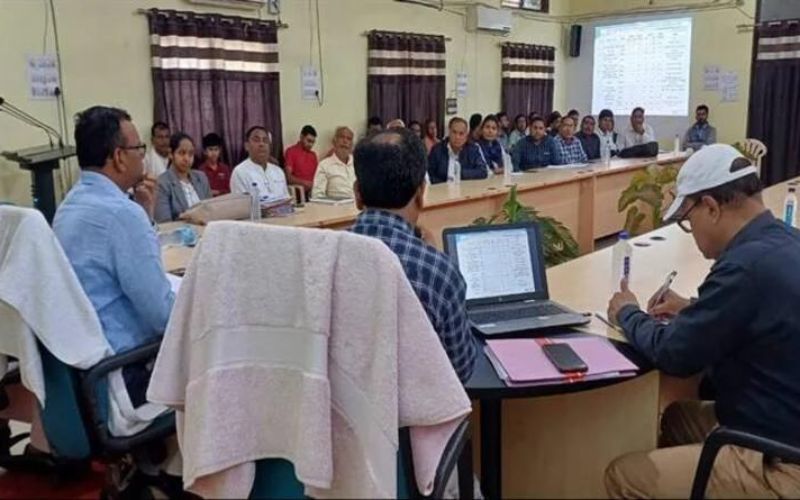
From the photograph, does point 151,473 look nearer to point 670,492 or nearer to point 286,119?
point 670,492

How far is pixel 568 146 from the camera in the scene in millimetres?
7656

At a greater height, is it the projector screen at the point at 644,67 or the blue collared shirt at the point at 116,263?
the projector screen at the point at 644,67

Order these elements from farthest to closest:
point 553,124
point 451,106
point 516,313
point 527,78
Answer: point 527,78, point 553,124, point 451,106, point 516,313

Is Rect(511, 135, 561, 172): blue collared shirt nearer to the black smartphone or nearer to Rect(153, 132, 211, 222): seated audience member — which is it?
Rect(153, 132, 211, 222): seated audience member

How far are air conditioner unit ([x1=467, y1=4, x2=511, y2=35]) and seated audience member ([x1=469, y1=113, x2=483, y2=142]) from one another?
1013mm

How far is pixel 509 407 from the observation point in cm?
193

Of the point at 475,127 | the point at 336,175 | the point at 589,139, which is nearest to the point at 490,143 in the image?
the point at 475,127

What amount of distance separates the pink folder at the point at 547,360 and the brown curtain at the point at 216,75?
4.47m

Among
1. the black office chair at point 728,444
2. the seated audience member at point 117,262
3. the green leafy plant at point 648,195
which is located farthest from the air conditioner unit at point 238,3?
the black office chair at point 728,444

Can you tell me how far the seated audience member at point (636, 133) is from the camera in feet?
29.7

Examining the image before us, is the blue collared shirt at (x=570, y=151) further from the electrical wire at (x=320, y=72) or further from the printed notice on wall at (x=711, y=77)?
the electrical wire at (x=320, y=72)

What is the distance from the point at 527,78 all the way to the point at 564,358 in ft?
26.7

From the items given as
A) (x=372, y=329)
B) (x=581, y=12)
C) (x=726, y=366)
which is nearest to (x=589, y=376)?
(x=726, y=366)

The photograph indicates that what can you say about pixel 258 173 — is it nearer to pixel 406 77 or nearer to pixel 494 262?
pixel 406 77
